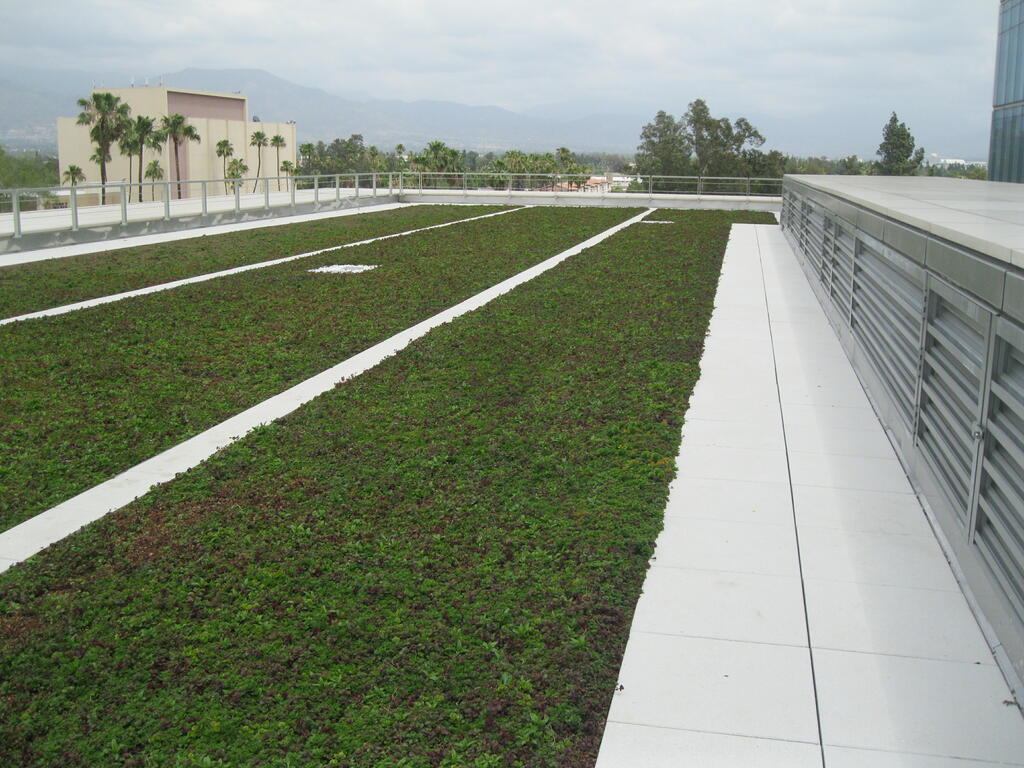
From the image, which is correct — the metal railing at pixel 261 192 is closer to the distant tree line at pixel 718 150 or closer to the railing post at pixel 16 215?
the railing post at pixel 16 215

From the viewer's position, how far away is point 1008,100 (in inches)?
1549

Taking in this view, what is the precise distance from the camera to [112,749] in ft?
10.9

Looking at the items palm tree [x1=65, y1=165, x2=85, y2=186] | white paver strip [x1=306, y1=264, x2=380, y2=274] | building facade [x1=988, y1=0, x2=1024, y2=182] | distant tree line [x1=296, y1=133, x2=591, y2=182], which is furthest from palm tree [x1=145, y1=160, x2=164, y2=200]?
white paver strip [x1=306, y1=264, x2=380, y2=274]

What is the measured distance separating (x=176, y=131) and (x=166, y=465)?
8692 centimetres

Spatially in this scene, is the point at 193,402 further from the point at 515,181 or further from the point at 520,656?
the point at 515,181

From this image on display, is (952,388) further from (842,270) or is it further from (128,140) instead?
(128,140)

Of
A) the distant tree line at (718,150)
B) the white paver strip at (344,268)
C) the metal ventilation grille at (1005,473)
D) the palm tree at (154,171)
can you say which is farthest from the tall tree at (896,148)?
the metal ventilation grille at (1005,473)

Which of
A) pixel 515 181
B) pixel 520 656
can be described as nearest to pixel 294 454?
pixel 520 656

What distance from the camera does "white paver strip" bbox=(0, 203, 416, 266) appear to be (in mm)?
17609

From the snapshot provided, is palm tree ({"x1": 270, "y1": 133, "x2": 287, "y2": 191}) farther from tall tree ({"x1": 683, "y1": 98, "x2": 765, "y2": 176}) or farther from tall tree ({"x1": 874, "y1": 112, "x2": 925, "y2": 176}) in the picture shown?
tall tree ({"x1": 874, "y1": 112, "x2": 925, "y2": 176})

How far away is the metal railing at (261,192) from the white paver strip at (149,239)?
397mm

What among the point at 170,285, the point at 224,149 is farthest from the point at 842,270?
the point at 224,149

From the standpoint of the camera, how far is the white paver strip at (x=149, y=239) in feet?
57.8

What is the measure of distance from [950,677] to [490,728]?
5.80ft
